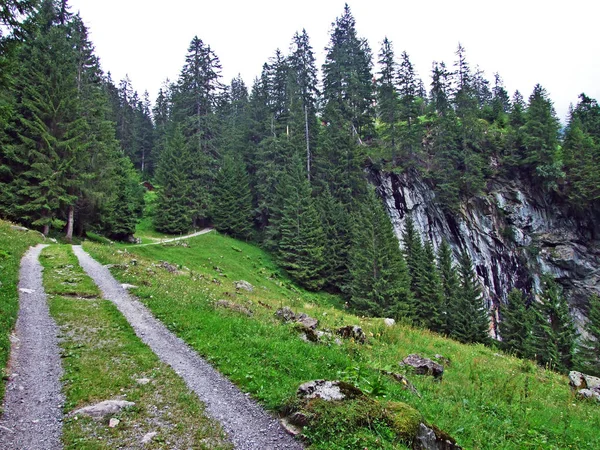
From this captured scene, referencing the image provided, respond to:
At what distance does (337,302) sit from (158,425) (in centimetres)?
3786

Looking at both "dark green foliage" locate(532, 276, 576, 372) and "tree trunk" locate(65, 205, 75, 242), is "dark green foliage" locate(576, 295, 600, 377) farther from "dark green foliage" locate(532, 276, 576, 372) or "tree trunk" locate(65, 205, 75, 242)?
"tree trunk" locate(65, 205, 75, 242)

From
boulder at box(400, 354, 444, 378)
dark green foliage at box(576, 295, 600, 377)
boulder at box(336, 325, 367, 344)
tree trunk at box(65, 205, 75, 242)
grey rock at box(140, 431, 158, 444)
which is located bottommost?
dark green foliage at box(576, 295, 600, 377)

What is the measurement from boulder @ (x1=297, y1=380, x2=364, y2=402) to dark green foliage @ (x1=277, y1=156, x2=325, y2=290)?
37739mm

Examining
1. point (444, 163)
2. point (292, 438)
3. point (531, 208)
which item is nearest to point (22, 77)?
point (292, 438)

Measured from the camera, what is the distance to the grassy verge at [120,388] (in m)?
6.02

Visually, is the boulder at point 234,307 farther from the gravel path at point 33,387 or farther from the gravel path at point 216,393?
the gravel path at point 33,387

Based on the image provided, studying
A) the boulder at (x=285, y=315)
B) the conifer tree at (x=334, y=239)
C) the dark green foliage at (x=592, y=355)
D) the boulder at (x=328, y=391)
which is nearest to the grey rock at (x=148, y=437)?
the boulder at (x=328, y=391)

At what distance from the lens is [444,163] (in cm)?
5559

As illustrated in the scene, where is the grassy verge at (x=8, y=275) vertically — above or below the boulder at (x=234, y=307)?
above

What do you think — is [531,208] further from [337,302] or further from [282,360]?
[282,360]

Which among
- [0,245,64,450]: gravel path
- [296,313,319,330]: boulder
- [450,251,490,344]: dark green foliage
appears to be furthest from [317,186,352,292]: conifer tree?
[0,245,64,450]: gravel path

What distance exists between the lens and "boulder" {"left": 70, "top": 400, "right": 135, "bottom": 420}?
261 inches

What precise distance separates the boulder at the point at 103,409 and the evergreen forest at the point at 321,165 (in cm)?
1902

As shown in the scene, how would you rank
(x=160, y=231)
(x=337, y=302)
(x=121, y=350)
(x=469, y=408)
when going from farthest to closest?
1. (x=160, y=231)
2. (x=337, y=302)
3. (x=121, y=350)
4. (x=469, y=408)
